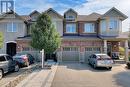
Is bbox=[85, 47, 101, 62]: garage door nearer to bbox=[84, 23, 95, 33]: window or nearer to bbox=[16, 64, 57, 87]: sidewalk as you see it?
bbox=[84, 23, 95, 33]: window

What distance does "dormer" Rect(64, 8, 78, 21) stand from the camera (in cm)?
4047

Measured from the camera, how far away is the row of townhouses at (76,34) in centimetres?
3719

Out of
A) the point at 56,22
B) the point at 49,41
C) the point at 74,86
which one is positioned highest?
the point at 56,22

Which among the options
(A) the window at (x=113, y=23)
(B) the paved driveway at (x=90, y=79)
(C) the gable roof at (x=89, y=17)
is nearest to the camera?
(B) the paved driveway at (x=90, y=79)

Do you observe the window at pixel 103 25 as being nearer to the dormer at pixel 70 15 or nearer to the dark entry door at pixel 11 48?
the dormer at pixel 70 15

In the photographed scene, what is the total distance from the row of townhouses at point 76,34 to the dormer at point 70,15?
56 cm

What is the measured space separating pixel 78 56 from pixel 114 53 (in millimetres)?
6396

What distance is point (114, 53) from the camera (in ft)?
132

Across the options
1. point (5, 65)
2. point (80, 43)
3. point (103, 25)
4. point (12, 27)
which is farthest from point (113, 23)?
point (5, 65)

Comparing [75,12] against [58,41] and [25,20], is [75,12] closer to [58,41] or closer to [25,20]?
[25,20]

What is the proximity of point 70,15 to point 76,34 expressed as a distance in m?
3.27

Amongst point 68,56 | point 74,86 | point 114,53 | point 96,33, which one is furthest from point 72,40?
point 74,86

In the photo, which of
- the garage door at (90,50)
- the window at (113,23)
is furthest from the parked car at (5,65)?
the window at (113,23)

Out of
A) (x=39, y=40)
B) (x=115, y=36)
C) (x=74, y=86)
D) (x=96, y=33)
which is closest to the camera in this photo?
(x=74, y=86)
